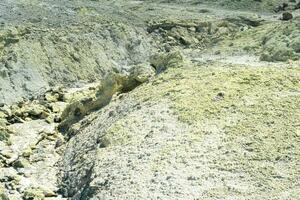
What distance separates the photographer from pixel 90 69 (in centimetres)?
4403

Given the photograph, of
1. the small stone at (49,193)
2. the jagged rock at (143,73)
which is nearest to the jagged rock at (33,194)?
the small stone at (49,193)

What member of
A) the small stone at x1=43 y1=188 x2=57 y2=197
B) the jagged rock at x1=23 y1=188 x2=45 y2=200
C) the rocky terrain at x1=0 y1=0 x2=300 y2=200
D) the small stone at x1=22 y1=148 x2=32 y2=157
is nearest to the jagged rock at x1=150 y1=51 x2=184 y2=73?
the rocky terrain at x1=0 y1=0 x2=300 y2=200

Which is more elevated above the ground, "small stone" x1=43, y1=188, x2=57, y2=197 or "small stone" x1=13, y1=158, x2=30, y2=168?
"small stone" x1=43, y1=188, x2=57, y2=197

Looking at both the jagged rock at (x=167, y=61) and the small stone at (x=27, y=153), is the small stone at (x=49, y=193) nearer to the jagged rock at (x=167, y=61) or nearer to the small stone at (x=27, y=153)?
the small stone at (x=27, y=153)

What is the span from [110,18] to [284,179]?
113 ft

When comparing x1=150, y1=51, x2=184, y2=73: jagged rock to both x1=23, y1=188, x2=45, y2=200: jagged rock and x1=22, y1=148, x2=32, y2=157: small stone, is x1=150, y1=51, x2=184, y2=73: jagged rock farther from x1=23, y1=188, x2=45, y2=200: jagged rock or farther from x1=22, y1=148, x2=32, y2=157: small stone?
x1=23, y1=188, x2=45, y2=200: jagged rock

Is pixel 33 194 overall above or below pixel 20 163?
above

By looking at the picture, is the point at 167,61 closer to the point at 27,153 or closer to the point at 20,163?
the point at 27,153

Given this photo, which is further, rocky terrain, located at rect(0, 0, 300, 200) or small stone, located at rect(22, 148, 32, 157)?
small stone, located at rect(22, 148, 32, 157)

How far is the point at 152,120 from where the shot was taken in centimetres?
2370

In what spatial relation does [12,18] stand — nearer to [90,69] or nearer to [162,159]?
[90,69]

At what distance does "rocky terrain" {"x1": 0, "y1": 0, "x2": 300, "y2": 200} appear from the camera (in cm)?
1973

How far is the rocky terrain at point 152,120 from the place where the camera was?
1973 centimetres

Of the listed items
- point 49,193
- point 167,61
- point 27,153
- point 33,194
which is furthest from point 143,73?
point 33,194
